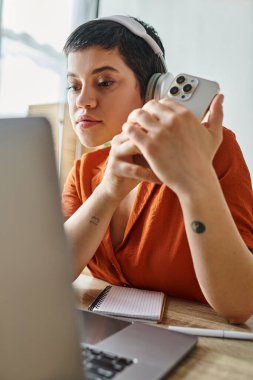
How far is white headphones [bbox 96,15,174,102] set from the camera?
106 cm

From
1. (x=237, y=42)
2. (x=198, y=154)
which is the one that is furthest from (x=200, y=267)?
(x=237, y=42)

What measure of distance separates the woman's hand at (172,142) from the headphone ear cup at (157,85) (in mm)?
361

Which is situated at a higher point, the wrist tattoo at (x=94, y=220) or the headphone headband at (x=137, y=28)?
the headphone headband at (x=137, y=28)

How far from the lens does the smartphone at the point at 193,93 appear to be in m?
0.84

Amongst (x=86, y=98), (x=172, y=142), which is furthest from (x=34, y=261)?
(x=86, y=98)

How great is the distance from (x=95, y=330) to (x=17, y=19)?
2.20m

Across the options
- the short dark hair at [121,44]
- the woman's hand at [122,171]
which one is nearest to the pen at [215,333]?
the woman's hand at [122,171]

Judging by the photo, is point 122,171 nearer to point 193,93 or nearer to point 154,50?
point 193,93

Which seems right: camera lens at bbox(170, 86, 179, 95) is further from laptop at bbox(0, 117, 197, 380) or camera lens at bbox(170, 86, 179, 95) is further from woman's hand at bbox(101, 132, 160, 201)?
laptop at bbox(0, 117, 197, 380)

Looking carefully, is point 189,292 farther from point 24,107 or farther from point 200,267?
point 24,107

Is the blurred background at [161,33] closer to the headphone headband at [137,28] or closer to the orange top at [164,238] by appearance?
the headphone headband at [137,28]

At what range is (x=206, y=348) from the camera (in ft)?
2.04

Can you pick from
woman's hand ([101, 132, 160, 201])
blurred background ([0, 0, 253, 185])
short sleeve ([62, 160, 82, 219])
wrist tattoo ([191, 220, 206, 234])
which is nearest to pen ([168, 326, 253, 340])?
wrist tattoo ([191, 220, 206, 234])

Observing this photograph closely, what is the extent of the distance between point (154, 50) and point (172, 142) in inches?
22.6
